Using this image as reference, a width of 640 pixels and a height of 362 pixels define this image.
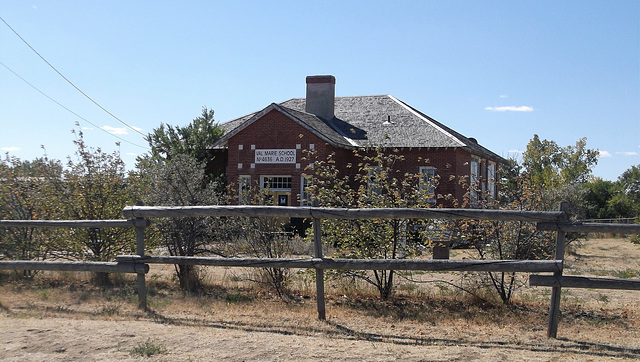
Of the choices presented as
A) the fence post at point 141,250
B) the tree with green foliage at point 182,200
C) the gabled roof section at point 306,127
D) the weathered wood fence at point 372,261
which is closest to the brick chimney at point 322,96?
the gabled roof section at point 306,127

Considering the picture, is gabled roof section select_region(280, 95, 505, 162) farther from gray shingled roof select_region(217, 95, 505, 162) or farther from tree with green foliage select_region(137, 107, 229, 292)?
tree with green foliage select_region(137, 107, 229, 292)

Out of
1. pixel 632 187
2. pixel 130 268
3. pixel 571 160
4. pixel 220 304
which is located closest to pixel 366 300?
pixel 220 304

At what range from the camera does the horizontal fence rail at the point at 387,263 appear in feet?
23.5

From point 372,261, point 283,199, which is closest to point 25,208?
point 372,261

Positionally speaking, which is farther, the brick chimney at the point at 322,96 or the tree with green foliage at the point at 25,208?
the brick chimney at the point at 322,96

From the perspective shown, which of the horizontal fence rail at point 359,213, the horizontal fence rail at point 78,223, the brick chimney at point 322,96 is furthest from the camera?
the brick chimney at point 322,96

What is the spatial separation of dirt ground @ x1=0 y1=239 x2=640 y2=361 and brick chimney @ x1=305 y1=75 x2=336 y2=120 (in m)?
18.3

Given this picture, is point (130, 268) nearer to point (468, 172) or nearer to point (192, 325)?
point (192, 325)

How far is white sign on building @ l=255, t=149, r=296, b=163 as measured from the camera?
23.7m

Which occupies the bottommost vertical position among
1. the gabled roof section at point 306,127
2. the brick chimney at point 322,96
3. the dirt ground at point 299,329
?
the dirt ground at point 299,329

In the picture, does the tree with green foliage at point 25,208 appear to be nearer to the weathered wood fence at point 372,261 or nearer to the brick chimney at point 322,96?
the weathered wood fence at point 372,261

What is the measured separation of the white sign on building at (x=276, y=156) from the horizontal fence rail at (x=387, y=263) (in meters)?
15.5

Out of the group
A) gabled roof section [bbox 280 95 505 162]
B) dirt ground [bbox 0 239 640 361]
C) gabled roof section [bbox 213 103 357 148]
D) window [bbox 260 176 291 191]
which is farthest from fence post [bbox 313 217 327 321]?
window [bbox 260 176 291 191]

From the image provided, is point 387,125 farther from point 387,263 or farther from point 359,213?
point 387,263
